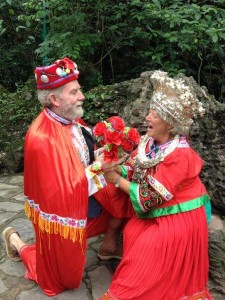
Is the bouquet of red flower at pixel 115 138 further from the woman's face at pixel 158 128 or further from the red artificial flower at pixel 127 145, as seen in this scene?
the woman's face at pixel 158 128

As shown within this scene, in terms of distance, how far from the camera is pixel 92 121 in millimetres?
5020

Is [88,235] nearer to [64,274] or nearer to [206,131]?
[64,274]

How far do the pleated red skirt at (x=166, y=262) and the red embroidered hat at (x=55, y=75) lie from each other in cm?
112

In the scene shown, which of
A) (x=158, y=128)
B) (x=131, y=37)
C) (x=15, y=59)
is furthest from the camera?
(x=15, y=59)

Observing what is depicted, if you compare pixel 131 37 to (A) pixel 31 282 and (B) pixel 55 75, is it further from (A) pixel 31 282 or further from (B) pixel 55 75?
(A) pixel 31 282

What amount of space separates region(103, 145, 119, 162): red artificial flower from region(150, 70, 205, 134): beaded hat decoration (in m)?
0.37

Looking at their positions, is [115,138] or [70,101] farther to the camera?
[70,101]

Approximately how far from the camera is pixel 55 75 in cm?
260

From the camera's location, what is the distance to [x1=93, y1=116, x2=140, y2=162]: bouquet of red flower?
2553 millimetres

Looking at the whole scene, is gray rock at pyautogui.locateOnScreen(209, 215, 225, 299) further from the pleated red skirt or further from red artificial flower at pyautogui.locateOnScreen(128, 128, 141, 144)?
red artificial flower at pyautogui.locateOnScreen(128, 128, 141, 144)

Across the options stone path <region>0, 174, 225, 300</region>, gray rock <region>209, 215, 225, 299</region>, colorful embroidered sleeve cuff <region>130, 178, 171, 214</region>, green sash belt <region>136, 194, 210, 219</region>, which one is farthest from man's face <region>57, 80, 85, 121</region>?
gray rock <region>209, 215, 225, 299</region>

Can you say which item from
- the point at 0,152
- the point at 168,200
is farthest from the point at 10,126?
the point at 168,200

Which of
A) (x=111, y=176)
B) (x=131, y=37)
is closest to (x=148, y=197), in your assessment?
(x=111, y=176)

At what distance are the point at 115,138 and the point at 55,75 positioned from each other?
0.57 metres
